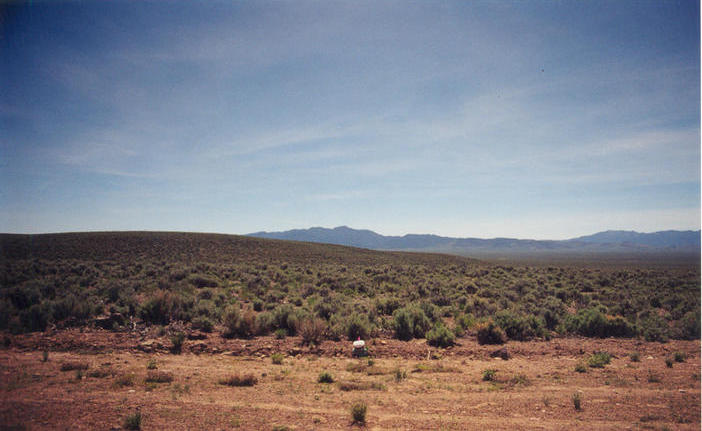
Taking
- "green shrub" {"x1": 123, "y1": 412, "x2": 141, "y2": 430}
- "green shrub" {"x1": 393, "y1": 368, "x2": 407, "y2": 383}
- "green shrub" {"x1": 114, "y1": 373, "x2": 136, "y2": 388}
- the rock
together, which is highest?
"green shrub" {"x1": 123, "y1": 412, "x2": 141, "y2": 430}

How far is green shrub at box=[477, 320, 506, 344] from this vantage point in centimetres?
1164

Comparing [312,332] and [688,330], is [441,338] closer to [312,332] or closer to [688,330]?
[312,332]

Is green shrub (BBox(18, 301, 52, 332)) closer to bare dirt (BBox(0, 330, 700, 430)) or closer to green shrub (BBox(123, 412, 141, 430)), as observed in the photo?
bare dirt (BBox(0, 330, 700, 430))

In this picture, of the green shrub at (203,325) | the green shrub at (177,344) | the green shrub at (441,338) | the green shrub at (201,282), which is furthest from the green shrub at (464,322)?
the green shrub at (201,282)

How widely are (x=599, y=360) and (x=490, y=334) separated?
3.32 metres

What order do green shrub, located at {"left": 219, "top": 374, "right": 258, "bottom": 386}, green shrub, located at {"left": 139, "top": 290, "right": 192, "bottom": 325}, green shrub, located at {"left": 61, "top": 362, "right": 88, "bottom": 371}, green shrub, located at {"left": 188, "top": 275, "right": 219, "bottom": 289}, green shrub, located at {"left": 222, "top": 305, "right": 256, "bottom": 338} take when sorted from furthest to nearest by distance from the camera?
1. green shrub, located at {"left": 188, "top": 275, "right": 219, "bottom": 289}
2. green shrub, located at {"left": 139, "top": 290, "right": 192, "bottom": 325}
3. green shrub, located at {"left": 222, "top": 305, "right": 256, "bottom": 338}
4. green shrub, located at {"left": 61, "top": 362, "right": 88, "bottom": 371}
5. green shrub, located at {"left": 219, "top": 374, "right": 258, "bottom": 386}

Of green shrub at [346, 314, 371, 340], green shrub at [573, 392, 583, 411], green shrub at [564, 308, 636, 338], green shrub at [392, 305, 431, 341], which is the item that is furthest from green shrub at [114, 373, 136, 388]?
green shrub at [564, 308, 636, 338]

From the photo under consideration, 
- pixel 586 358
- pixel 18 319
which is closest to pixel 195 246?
pixel 18 319

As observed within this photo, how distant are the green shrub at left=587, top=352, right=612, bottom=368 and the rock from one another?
2.12 m

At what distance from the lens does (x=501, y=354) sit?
396 inches

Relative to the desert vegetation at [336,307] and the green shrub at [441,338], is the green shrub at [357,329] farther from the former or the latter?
the green shrub at [441,338]

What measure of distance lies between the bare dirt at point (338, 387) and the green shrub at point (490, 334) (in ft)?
2.10

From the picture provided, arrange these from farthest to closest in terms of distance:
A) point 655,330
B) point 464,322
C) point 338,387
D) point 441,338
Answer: point 464,322, point 655,330, point 441,338, point 338,387

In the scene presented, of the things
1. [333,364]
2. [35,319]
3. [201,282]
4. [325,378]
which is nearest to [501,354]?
[333,364]
